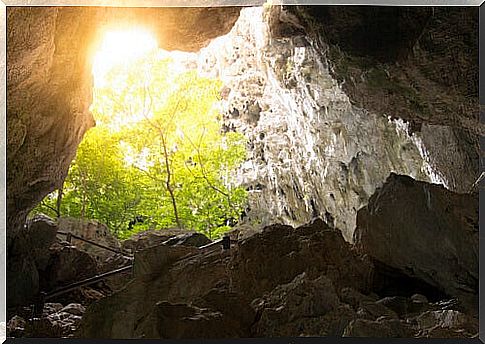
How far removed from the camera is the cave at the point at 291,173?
4.69 meters

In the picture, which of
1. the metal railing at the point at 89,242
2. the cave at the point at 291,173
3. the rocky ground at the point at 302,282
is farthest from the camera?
the metal railing at the point at 89,242

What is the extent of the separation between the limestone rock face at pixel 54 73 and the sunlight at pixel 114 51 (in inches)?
2.2

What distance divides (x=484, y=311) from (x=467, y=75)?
1626 millimetres

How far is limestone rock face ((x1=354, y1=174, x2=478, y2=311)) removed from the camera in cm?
480

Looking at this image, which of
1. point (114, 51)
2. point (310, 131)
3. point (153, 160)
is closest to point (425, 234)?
point (310, 131)

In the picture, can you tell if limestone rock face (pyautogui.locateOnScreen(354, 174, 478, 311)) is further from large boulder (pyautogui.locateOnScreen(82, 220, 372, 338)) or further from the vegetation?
the vegetation

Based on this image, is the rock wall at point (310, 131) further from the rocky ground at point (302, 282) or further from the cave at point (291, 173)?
A: the rocky ground at point (302, 282)

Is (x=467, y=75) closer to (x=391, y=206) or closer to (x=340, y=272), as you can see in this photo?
(x=391, y=206)

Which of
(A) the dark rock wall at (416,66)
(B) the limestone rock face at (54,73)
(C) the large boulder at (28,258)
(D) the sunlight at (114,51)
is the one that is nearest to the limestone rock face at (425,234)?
(A) the dark rock wall at (416,66)

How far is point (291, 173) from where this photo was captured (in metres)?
4.88

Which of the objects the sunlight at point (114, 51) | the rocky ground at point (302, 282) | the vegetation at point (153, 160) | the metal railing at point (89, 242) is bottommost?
the rocky ground at point (302, 282)

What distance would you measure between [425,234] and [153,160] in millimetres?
1946

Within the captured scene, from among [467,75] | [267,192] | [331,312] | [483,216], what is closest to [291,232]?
[267,192]

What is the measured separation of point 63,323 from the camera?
4684 millimetres
